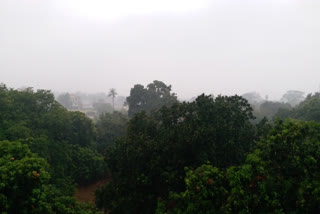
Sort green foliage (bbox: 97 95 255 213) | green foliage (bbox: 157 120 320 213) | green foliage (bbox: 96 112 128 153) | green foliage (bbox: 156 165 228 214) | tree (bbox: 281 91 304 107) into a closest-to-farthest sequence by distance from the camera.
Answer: green foliage (bbox: 157 120 320 213) < green foliage (bbox: 156 165 228 214) < green foliage (bbox: 97 95 255 213) < green foliage (bbox: 96 112 128 153) < tree (bbox: 281 91 304 107)

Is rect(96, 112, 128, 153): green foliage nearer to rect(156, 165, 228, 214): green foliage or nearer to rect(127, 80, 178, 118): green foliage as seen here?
rect(127, 80, 178, 118): green foliage

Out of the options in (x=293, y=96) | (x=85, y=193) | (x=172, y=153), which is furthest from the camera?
(x=293, y=96)

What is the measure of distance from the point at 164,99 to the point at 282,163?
2797cm

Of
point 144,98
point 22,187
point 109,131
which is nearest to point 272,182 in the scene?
point 22,187

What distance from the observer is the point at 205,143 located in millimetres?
12031

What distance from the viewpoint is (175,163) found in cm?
1163

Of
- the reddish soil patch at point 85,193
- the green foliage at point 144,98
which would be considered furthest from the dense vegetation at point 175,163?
the green foliage at point 144,98

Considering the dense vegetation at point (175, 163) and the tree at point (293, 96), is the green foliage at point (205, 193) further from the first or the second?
the tree at point (293, 96)

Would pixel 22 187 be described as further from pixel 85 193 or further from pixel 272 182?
pixel 85 193

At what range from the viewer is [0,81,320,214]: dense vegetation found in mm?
7574

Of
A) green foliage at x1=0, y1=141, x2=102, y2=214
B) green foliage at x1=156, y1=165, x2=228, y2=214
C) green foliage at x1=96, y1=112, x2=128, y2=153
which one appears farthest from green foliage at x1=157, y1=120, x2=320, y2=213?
green foliage at x1=96, y1=112, x2=128, y2=153

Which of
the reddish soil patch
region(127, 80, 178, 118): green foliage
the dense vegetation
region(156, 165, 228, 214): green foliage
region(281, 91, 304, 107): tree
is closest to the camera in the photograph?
the dense vegetation

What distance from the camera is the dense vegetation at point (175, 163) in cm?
757

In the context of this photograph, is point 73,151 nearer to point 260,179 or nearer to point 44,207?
point 44,207
